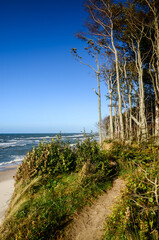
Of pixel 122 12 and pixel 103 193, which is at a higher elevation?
pixel 122 12

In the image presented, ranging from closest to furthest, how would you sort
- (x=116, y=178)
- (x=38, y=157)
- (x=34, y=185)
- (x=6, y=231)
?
1. (x=6, y=231)
2. (x=34, y=185)
3. (x=116, y=178)
4. (x=38, y=157)

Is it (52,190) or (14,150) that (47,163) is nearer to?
(52,190)

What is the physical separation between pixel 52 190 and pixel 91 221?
1687 millimetres

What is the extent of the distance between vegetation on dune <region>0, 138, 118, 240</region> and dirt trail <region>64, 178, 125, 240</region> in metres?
0.19

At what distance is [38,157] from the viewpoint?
560cm

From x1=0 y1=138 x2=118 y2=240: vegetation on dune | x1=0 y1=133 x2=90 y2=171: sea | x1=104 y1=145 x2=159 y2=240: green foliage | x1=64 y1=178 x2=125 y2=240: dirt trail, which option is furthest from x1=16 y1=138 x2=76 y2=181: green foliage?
x1=104 y1=145 x2=159 y2=240: green foliage

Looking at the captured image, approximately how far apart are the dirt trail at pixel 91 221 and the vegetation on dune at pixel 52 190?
0.19m

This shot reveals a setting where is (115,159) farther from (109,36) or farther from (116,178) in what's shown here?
(109,36)

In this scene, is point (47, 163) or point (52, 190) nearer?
point (52, 190)

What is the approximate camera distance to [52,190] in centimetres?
453

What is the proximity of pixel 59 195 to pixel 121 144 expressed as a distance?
442cm

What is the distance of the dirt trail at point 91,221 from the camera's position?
2.97m

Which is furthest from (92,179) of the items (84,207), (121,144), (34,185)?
(121,144)

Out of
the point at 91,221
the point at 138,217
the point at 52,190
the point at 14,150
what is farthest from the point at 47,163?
the point at 14,150
